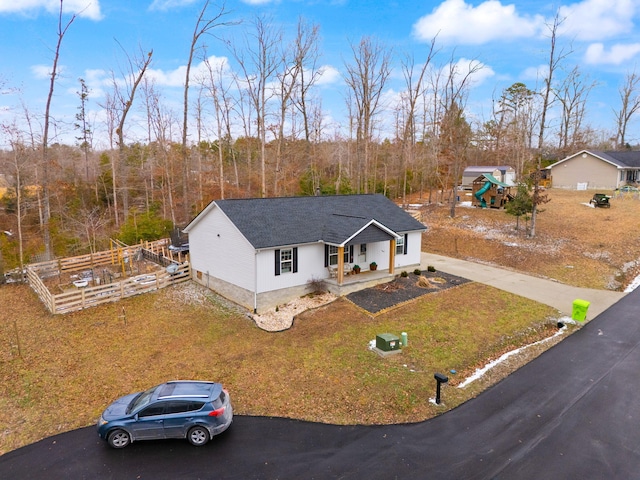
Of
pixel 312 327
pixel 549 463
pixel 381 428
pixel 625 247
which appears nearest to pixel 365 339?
pixel 312 327

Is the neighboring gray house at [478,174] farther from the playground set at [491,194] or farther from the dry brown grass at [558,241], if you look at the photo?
the playground set at [491,194]

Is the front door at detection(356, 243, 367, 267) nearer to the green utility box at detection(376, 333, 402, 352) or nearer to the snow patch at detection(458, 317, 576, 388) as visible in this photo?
the green utility box at detection(376, 333, 402, 352)

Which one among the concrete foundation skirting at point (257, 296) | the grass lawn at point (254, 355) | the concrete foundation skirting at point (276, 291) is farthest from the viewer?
the concrete foundation skirting at point (276, 291)

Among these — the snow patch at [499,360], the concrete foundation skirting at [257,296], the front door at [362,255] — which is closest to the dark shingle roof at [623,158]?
the snow patch at [499,360]

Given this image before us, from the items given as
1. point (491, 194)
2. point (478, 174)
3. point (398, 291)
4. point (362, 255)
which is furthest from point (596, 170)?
point (398, 291)

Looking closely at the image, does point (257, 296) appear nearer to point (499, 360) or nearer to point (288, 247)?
point (288, 247)

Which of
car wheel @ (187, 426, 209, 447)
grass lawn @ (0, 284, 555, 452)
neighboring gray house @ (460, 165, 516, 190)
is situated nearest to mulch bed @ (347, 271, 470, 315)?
grass lawn @ (0, 284, 555, 452)
